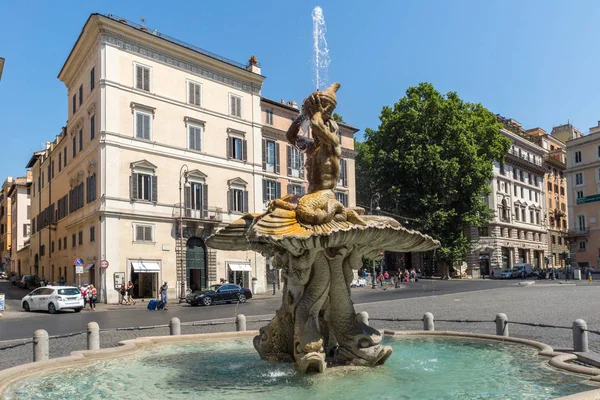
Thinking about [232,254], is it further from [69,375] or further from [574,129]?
[574,129]

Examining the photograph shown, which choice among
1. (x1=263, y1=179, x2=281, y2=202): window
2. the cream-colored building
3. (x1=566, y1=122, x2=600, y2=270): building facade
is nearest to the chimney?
the cream-colored building

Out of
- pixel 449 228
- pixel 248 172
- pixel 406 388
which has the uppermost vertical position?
pixel 248 172

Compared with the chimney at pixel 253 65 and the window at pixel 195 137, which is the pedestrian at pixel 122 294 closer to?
the window at pixel 195 137

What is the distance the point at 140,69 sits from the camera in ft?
112

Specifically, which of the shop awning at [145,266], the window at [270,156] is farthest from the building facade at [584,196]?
the shop awning at [145,266]

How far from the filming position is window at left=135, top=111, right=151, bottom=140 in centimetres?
3369

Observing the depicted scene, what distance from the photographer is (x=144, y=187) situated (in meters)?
33.7

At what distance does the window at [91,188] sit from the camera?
109ft

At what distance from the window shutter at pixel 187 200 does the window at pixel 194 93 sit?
5.96 meters

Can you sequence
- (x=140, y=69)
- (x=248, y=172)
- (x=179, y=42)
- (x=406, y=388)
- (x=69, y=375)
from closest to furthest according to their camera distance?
(x=406, y=388)
(x=69, y=375)
(x=140, y=69)
(x=179, y=42)
(x=248, y=172)

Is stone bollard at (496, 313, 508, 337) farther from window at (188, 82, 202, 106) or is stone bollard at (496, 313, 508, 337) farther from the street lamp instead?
window at (188, 82, 202, 106)

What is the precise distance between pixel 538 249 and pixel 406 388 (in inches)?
2889

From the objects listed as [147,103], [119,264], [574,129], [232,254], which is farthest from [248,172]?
[574,129]

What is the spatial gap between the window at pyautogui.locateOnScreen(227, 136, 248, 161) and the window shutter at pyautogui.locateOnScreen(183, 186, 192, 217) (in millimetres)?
4493
